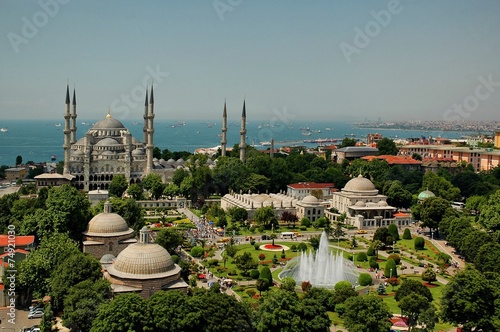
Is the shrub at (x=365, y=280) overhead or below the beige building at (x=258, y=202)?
below

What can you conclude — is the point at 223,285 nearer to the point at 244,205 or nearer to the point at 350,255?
the point at 350,255

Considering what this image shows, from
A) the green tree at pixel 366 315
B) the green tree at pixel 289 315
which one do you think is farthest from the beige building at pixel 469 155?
the green tree at pixel 289 315

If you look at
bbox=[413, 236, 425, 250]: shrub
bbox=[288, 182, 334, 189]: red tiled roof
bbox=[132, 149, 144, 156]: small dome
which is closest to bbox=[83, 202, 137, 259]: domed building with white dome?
bbox=[413, 236, 425, 250]: shrub

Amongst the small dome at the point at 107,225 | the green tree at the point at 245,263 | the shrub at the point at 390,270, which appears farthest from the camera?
the small dome at the point at 107,225

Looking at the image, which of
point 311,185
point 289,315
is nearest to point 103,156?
point 311,185

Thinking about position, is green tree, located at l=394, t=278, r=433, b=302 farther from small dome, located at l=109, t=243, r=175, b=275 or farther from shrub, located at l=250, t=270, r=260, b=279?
small dome, located at l=109, t=243, r=175, b=275

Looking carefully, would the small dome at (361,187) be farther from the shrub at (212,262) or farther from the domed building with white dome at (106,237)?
the domed building with white dome at (106,237)
